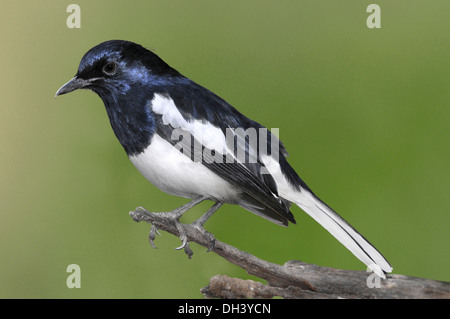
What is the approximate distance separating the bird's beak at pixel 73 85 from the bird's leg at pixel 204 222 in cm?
112

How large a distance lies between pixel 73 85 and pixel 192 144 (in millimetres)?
870

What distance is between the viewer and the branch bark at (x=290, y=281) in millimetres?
3055

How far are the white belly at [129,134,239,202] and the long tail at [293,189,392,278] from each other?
520 millimetres

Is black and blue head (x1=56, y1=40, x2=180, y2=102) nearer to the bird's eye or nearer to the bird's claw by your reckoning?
the bird's eye

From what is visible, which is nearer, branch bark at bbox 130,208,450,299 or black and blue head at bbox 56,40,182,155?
branch bark at bbox 130,208,450,299

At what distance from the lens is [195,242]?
10.5 ft

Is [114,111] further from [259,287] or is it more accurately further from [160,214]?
[259,287]

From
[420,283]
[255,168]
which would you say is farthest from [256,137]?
[420,283]

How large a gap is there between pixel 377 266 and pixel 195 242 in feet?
3.66

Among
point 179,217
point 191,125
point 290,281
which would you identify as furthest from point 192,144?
point 290,281

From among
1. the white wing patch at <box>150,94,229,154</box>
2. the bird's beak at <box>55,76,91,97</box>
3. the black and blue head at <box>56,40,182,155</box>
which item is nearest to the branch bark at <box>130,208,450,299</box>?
the white wing patch at <box>150,94,229,154</box>

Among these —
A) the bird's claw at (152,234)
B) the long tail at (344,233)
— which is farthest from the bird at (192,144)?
the bird's claw at (152,234)

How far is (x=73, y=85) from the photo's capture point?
3.26 metres

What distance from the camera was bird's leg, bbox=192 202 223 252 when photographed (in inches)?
124
